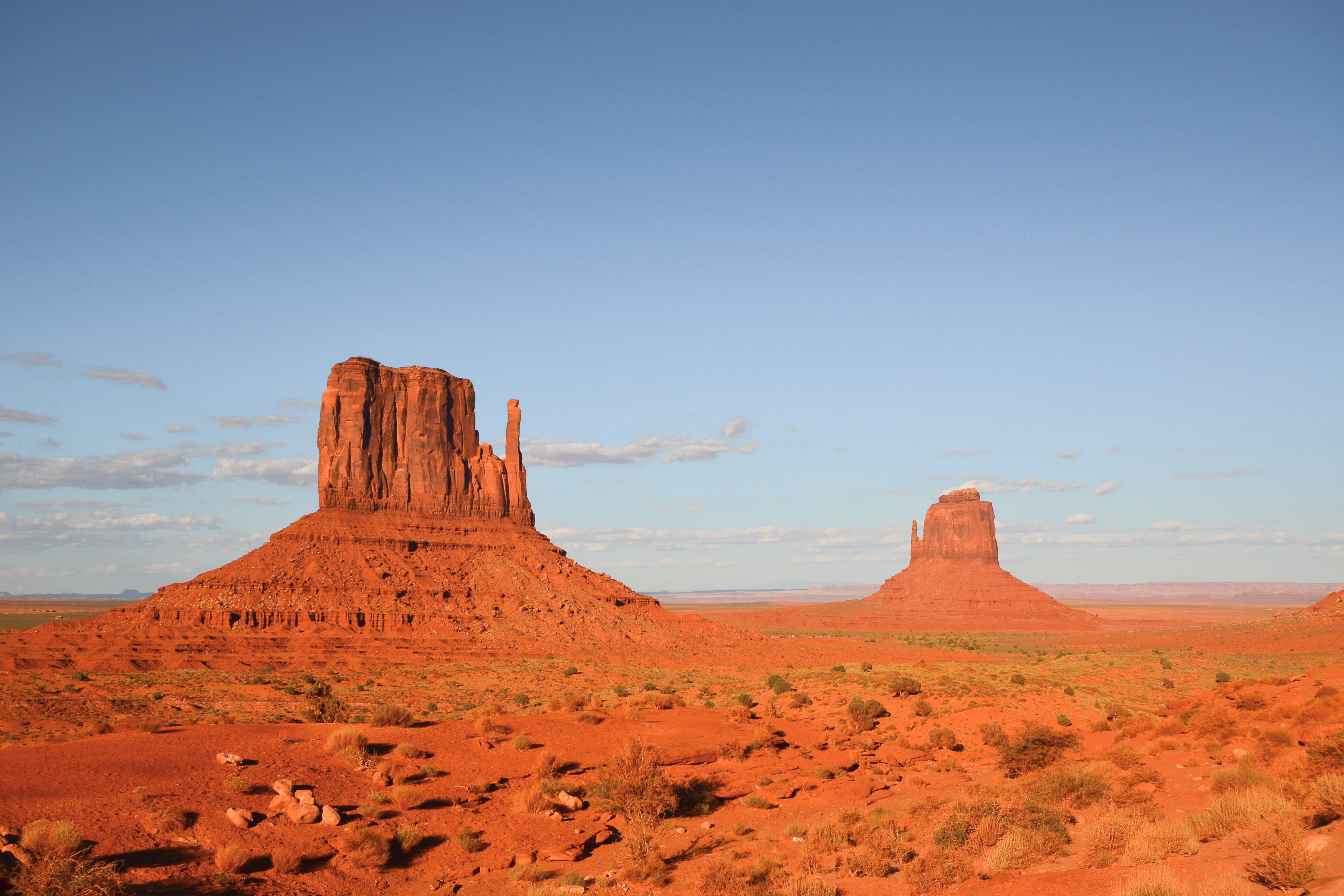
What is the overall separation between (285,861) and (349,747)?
15.9 feet

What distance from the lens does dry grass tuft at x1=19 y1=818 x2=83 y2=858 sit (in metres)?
12.1

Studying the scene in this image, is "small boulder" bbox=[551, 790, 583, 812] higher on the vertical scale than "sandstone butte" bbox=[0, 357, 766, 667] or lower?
lower

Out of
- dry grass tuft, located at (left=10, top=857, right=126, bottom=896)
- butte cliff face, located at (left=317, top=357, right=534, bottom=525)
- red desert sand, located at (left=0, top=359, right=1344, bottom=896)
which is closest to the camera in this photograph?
Result: dry grass tuft, located at (left=10, top=857, right=126, bottom=896)

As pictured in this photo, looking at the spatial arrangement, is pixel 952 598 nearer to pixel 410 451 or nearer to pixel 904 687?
pixel 410 451

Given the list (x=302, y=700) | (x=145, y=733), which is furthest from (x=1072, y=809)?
(x=302, y=700)

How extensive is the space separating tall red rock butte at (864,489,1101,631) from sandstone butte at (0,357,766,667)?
5385 cm

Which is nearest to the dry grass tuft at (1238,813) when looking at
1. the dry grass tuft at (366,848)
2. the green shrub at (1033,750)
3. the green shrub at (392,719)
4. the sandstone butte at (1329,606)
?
the green shrub at (1033,750)

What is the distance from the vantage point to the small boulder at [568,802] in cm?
1798

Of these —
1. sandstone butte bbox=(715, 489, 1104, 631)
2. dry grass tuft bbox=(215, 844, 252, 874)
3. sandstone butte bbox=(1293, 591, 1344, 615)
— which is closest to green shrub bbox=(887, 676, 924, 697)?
dry grass tuft bbox=(215, 844, 252, 874)

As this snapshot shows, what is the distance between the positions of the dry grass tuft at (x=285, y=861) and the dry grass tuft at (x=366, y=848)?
0.82m

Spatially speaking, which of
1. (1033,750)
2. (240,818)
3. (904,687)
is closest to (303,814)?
(240,818)

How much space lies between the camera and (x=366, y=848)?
14.4 metres

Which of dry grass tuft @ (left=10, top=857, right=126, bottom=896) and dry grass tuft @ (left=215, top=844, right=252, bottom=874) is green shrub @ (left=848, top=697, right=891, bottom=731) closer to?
dry grass tuft @ (left=215, top=844, right=252, bottom=874)

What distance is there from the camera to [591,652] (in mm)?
62438
